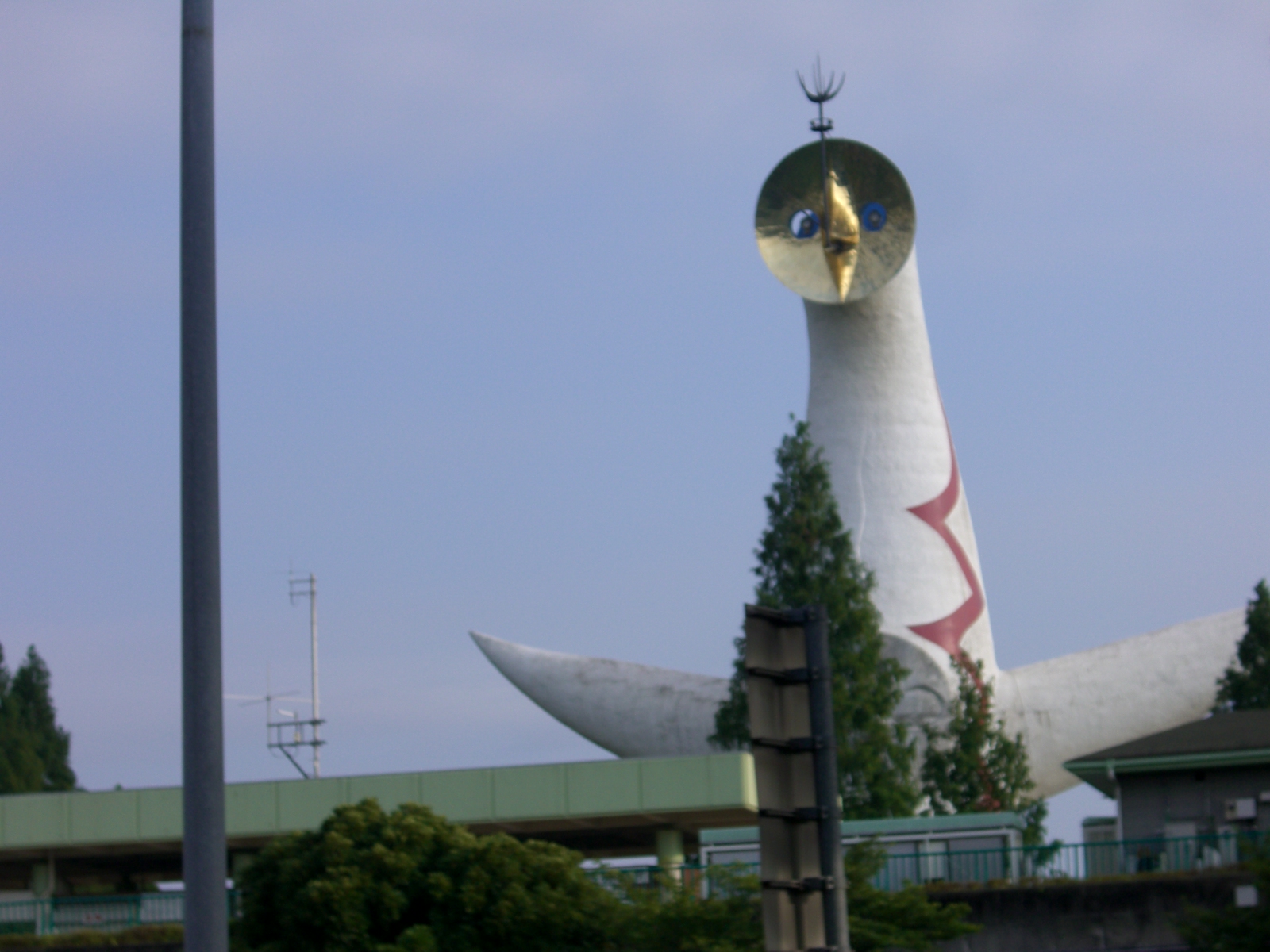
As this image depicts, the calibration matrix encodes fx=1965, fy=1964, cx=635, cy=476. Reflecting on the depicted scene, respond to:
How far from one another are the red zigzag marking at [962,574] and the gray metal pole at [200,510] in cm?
3605

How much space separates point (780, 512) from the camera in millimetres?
38906

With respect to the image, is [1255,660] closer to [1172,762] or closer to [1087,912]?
[1172,762]

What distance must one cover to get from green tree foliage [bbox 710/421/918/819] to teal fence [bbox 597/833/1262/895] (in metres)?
7.11

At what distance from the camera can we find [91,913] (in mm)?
30797

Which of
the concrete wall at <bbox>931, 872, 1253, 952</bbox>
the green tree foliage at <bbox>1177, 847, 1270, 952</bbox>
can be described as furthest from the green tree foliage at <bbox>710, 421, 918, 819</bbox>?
the green tree foliage at <bbox>1177, 847, 1270, 952</bbox>

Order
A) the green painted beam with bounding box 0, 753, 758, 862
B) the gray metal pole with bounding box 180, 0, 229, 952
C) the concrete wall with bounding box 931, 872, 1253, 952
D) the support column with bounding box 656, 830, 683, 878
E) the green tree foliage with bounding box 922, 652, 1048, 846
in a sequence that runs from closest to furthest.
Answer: the gray metal pole with bounding box 180, 0, 229, 952 < the concrete wall with bounding box 931, 872, 1253, 952 < the green painted beam with bounding box 0, 753, 758, 862 < the support column with bounding box 656, 830, 683, 878 < the green tree foliage with bounding box 922, 652, 1048, 846

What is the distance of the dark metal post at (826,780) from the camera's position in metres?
6.66

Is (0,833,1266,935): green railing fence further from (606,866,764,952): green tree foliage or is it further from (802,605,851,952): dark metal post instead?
(802,605,851,952): dark metal post

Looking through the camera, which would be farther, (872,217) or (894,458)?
(894,458)

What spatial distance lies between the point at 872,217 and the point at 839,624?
1020 centimetres

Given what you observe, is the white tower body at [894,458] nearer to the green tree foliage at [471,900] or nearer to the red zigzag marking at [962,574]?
the red zigzag marking at [962,574]

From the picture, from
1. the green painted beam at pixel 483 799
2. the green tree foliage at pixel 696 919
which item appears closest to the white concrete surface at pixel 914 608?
the green painted beam at pixel 483 799

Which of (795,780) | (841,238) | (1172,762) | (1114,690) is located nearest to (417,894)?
(1172,762)

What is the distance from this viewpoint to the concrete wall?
2464cm
